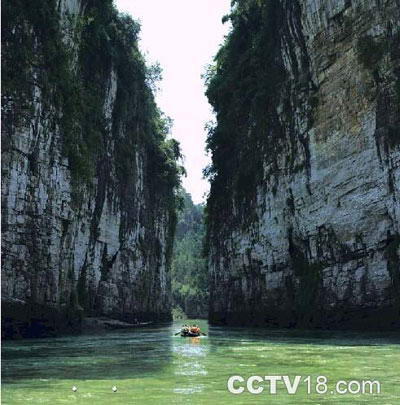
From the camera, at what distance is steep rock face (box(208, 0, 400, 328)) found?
841 inches

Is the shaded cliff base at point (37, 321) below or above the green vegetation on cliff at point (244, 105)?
below

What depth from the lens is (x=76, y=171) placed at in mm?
24250

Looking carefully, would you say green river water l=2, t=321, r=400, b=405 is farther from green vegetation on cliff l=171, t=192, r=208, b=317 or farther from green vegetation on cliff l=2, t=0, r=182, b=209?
green vegetation on cliff l=171, t=192, r=208, b=317

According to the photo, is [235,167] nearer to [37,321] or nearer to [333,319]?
[333,319]

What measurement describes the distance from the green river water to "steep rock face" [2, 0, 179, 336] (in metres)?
5.85

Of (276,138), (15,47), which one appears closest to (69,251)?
(15,47)

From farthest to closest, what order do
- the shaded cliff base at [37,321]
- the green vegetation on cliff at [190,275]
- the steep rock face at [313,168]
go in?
the green vegetation on cliff at [190,275] → the steep rock face at [313,168] → the shaded cliff base at [37,321]

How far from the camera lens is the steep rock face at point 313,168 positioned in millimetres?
21359

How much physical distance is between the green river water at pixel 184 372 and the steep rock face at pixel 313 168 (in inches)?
290

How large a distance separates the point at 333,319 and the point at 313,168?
6.98 meters

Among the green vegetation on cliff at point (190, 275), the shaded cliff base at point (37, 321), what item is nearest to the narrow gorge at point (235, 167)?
the shaded cliff base at point (37, 321)

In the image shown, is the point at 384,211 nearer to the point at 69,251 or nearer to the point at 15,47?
the point at 69,251

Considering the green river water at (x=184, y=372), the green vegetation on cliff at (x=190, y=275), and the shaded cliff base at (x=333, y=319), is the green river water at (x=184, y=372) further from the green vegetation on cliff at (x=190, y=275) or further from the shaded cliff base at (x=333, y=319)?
the green vegetation on cliff at (x=190, y=275)

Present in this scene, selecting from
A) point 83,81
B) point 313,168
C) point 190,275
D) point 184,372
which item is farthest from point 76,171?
point 190,275
